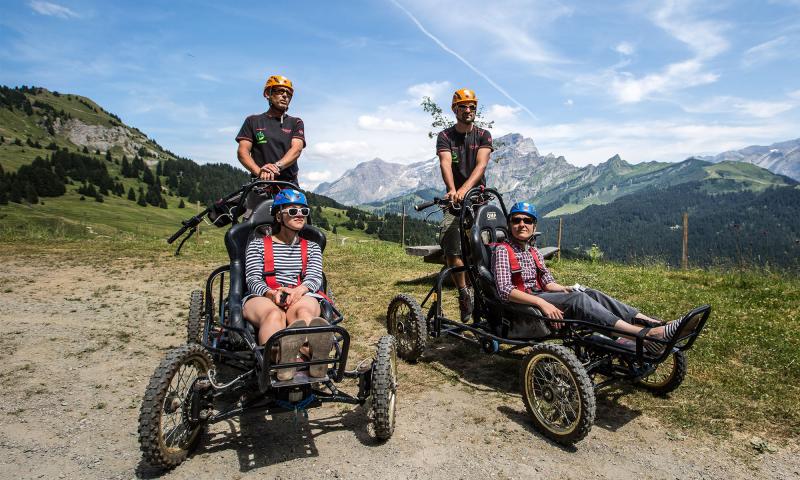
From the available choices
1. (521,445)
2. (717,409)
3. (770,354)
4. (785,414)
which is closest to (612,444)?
(521,445)

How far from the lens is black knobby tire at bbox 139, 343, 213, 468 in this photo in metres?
3.32

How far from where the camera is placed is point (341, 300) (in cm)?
968

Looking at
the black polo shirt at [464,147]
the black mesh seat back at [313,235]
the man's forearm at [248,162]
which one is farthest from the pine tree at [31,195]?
the black mesh seat back at [313,235]

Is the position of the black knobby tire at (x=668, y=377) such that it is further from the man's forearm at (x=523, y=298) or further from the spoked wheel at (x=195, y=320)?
the spoked wheel at (x=195, y=320)

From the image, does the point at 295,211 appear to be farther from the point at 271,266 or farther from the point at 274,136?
the point at 274,136

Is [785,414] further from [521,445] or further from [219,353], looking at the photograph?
[219,353]

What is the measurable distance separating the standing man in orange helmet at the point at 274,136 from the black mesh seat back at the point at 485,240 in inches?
102

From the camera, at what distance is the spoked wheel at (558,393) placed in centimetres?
378

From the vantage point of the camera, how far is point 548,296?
4836 mm

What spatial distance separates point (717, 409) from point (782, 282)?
7.05 meters

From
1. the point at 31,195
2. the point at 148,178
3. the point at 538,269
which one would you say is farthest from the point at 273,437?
the point at 148,178

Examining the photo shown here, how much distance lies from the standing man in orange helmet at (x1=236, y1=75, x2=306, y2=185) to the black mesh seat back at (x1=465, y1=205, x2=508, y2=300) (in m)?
2.59

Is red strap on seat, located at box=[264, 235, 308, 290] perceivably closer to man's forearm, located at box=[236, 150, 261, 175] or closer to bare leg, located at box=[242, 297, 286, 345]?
bare leg, located at box=[242, 297, 286, 345]

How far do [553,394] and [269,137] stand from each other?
4997 millimetres
